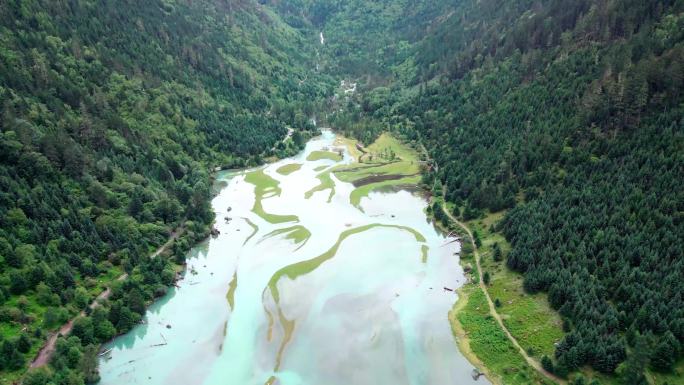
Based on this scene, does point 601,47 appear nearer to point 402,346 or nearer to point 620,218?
point 620,218

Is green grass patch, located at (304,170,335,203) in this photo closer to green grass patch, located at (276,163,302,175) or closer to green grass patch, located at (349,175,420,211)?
green grass patch, located at (349,175,420,211)

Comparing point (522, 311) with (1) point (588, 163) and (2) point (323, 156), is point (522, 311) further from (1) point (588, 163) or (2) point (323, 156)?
(2) point (323, 156)

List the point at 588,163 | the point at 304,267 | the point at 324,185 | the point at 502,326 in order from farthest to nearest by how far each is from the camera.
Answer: the point at 324,185
the point at 588,163
the point at 304,267
the point at 502,326

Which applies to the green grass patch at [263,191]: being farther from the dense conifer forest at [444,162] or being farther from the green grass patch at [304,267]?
the green grass patch at [304,267]

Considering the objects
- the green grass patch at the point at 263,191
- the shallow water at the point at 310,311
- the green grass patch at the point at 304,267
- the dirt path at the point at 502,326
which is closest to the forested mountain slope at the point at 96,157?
the shallow water at the point at 310,311

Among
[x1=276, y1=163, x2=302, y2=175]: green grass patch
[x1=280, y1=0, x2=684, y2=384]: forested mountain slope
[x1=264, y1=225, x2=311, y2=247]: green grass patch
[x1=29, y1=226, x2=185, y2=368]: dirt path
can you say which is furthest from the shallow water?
[x1=276, y1=163, x2=302, y2=175]: green grass patch

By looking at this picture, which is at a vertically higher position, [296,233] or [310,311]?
[296,233]

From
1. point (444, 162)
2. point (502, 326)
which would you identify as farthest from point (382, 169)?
point (502, 326)
